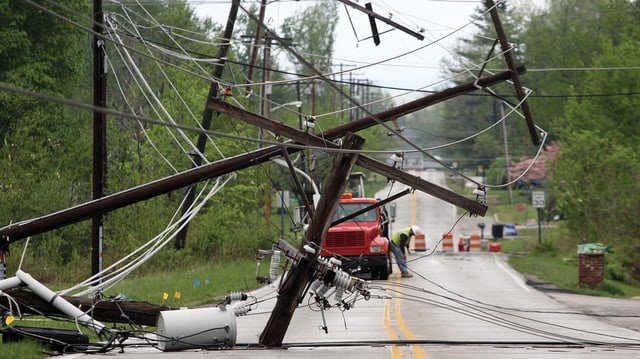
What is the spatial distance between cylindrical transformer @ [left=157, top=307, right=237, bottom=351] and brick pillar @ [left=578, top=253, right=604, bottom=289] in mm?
19560

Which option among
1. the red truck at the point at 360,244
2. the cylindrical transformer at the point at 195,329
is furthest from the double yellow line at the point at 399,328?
the red truck at the point at 360,244

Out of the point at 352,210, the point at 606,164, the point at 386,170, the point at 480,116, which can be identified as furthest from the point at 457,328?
the point at 480,116

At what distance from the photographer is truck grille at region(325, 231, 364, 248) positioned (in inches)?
1371

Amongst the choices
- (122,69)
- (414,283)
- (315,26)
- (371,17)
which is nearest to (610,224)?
(414,283)

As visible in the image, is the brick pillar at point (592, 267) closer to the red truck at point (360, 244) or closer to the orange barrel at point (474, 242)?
the red truck at point (360, 244)

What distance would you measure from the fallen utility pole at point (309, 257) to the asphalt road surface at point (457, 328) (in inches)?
13.1

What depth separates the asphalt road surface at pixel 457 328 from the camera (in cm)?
1582

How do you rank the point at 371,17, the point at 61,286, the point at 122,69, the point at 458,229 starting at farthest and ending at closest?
the point at 458,229 → the point at 122,69 → the point at 61,286 → the point at 371,17

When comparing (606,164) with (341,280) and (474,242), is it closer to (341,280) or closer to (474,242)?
(474,242)

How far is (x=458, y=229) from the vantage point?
8381 cm

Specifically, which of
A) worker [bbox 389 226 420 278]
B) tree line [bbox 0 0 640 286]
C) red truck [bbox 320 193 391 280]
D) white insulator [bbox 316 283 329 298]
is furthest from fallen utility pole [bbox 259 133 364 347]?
worker [bbox 389 226 420 278]

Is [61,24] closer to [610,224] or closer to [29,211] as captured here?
[29,211]

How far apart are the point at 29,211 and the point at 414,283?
12829 mm

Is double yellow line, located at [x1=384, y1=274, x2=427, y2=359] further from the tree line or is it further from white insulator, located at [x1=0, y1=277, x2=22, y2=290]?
white insulator, located at [x1=0, y1=277, x2=22, y2=290]
